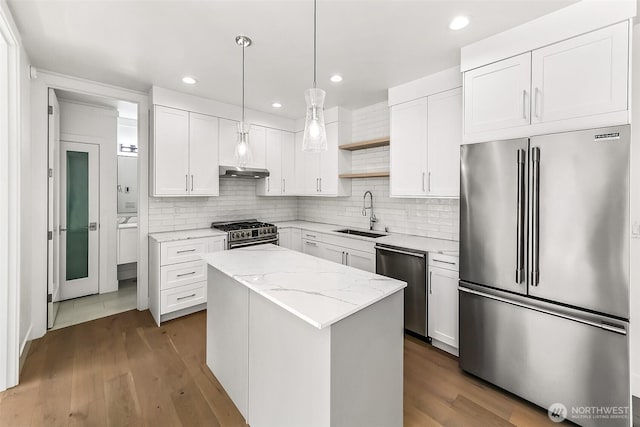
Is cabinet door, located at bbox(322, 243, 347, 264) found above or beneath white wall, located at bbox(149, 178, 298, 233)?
beneath

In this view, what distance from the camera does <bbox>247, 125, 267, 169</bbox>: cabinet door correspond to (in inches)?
166

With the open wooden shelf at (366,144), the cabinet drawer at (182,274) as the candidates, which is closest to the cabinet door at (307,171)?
the open wooden shelf at (366,144)

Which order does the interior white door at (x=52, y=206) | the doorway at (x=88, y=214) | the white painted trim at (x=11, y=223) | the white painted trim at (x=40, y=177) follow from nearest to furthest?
the white painted trim at (x=11, y=223), the white painted trim at (x=40, y=177), the interior white door at (x=52, y=206), the doorway at (x=88, y=214)

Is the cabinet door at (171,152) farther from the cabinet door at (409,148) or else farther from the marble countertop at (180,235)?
the cabinet door at (409,148)

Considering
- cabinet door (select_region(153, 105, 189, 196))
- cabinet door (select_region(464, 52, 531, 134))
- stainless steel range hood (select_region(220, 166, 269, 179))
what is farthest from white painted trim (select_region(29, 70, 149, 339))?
cabinet door (select_region(464, 52, 531, 134))

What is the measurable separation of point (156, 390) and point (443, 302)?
8.01 ft

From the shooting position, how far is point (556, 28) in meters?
1.90

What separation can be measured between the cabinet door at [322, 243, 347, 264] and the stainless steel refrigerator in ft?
5.09

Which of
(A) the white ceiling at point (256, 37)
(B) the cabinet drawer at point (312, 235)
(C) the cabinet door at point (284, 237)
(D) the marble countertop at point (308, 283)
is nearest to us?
(D) the marble countertop at point (308, 283)

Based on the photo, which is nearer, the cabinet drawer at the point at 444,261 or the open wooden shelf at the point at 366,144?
the cabinet drawer at the point at 444,261

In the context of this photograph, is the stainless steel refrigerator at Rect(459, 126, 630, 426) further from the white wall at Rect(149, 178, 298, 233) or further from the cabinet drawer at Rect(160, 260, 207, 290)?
the white wall at Rect(149, 178, 298, 233)

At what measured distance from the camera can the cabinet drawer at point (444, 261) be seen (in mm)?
2559

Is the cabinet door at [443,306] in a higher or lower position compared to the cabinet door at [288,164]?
lower

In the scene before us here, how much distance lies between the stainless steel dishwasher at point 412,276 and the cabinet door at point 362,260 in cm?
17
